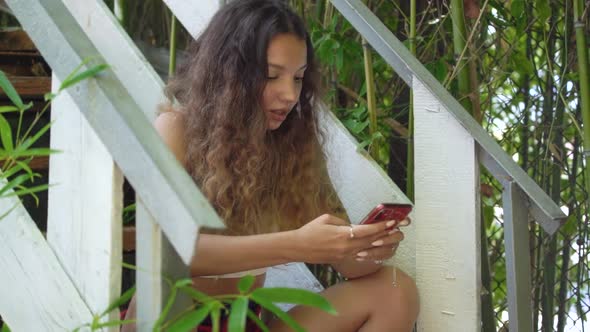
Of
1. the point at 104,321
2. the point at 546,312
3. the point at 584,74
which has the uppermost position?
the point at 584,74

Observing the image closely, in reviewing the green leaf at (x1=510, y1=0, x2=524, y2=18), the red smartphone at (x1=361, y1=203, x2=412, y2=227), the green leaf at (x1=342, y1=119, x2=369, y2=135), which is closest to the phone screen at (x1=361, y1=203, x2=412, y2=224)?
the red smartphone at (x1=361, y1=203, x2=412, y2=227)

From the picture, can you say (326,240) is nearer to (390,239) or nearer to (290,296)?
(390,239)

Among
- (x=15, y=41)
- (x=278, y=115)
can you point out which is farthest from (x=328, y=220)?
(x=15, y=41)

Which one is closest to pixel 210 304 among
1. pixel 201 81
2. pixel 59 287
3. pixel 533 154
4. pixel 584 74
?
pixel 59 287

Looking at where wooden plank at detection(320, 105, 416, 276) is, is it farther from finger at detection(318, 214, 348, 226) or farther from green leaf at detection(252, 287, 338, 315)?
green leaf at detection(252, 287, 338, 315)

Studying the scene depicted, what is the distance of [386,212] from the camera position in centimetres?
195

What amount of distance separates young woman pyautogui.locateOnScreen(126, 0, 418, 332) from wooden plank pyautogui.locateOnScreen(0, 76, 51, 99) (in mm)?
781

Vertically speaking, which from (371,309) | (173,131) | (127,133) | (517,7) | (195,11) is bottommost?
(371,309)

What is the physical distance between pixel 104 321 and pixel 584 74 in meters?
1.60

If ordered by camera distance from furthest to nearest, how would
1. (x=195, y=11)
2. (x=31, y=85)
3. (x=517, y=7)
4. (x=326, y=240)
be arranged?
(x=31, y=85) < (x=517, y=7) < (x=195, y=11) < (x=326, y=240)

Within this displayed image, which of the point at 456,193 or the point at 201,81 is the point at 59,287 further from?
the point at 456,193

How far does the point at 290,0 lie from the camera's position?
3.02 meters

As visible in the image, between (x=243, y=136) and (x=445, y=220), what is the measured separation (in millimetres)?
508

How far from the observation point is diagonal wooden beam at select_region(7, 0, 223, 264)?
4.05 feet
